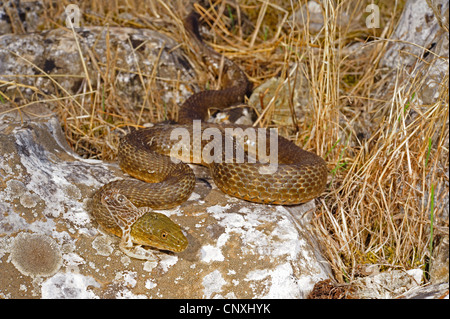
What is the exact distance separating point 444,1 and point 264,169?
3.17 metres

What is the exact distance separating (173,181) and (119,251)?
34.5 inches

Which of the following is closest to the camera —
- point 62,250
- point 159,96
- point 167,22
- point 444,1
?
point 62,250

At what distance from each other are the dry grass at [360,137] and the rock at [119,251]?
0.62 meters

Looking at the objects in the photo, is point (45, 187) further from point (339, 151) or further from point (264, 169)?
point (339, 151)

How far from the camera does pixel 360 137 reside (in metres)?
5.70

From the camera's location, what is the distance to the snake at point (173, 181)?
369cm

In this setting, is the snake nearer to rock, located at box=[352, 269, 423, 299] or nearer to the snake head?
the snake head

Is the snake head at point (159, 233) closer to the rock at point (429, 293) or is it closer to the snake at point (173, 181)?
the snake at point (173, 181)

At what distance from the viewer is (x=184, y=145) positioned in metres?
5.28

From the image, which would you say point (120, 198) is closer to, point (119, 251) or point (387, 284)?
point (119, 251)

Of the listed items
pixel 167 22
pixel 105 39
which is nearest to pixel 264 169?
pixel 105 39

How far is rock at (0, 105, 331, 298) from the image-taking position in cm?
340

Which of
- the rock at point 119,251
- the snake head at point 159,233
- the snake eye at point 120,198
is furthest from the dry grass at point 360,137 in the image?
the snake eye at point 120,198

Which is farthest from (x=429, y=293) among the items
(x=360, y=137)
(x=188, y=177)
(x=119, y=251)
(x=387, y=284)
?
(x=360, y=137)
